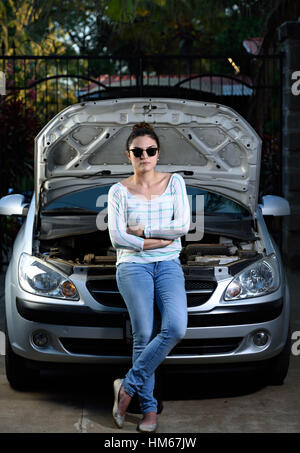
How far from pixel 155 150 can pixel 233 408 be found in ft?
5.48

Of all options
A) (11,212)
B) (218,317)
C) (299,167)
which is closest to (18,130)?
(299,167)

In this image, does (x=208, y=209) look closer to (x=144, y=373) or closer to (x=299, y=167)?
(x=144, y=373)

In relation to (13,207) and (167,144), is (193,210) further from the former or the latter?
(13,207)

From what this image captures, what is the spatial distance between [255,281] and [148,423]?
1212 millimetres

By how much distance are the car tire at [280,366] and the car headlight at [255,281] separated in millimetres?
390

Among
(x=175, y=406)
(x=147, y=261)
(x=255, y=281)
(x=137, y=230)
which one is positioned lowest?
(x=175, y=406)

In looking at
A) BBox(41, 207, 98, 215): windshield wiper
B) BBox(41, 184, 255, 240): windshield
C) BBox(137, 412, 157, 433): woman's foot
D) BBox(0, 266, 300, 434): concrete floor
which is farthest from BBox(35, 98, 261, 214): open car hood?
BBox(137, 412, 157, 433): woman's foot

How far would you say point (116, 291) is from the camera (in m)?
4.98

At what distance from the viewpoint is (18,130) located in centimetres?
1122

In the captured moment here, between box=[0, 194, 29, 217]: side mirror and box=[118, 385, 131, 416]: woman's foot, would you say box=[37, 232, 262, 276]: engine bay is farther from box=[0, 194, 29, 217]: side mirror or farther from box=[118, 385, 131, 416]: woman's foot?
box=[118, 385, 131, 416]: woman's foot

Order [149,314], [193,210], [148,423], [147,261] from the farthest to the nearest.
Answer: [193,210] < [147,261] < [149,314] < [148,423]

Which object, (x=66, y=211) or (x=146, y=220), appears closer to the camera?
(x=146, y=220)

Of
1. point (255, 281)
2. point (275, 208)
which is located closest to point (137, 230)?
point (255, 281)

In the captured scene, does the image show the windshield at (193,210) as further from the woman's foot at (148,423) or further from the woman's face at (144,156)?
the woman's foot at (148,423)
